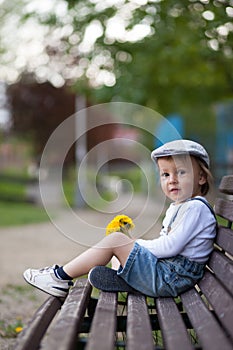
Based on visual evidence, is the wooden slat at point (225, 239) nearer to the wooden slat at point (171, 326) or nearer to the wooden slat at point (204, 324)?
the wooden slat at point (204, 324)

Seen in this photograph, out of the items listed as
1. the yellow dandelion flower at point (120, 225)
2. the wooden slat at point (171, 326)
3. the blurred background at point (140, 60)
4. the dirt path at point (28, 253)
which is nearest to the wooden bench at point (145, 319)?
the wooden slat at point (171, 326)

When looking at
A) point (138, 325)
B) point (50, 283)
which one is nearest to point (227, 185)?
point (50, 283)

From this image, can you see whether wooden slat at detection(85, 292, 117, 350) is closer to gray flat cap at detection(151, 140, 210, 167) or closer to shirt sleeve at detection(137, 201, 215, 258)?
shirt sleeve at detection(137, 201, 215, 258)

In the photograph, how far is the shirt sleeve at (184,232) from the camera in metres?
3.29

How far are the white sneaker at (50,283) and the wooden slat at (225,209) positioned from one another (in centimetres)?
93

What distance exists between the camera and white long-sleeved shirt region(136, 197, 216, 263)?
10.8 feet

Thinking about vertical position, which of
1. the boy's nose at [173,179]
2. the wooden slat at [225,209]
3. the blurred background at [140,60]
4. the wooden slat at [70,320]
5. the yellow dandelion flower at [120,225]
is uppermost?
the blurred background at [140,60]

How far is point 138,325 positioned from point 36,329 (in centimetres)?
42

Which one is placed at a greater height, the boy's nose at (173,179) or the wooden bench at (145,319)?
the boy's nose at (173,179)

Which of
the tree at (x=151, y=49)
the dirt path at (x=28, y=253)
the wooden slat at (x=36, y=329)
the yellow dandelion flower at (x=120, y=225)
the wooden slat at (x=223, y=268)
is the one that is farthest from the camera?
the tree at (x=151, y=49)

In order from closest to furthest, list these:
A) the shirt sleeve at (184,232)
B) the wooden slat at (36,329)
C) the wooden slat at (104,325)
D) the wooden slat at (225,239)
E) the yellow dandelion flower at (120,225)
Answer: the wooden slat at (104,325), the wooden slat at (36,329), the wooden slat at (225,239), the shirt sleeve at (184,232), the yellow dandelion flower at (120,225)

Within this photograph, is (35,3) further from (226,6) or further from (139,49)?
(226,6)

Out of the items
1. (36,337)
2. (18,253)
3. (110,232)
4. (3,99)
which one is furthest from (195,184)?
(3,99)

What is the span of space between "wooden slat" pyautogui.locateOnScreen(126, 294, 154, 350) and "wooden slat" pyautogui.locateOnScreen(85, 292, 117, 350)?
0.07 meters
